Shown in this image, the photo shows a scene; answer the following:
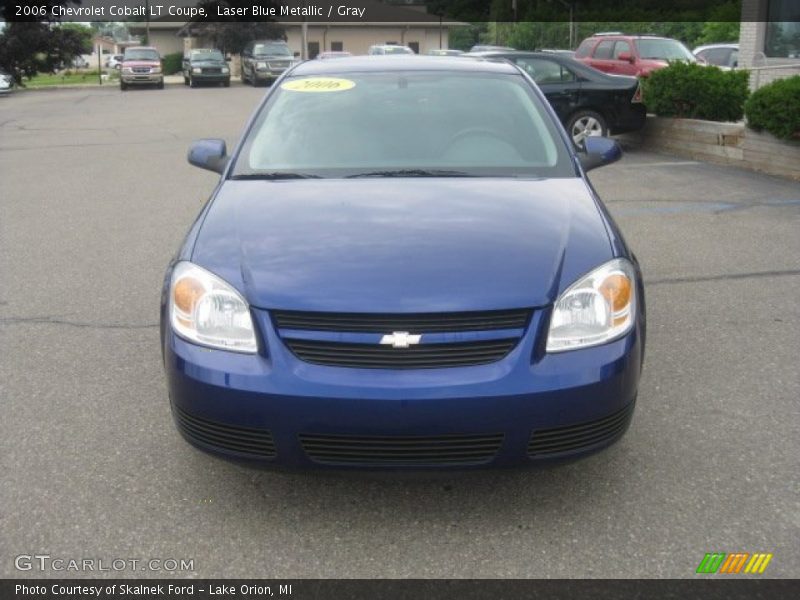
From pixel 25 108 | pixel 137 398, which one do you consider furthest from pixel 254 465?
pixel 25 108

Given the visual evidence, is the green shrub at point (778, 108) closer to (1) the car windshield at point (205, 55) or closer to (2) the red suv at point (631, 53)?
(2) the red suv at point (631, 53)

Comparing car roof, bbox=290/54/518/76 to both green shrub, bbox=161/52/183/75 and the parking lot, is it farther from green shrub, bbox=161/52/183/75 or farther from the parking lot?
green shrub, bbox=161/52/183/75

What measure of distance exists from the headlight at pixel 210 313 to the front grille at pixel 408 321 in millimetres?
150

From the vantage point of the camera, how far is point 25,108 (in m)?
26.5

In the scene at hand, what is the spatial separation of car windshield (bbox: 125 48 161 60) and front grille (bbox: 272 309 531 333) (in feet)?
127

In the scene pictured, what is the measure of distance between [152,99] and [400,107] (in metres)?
27.5

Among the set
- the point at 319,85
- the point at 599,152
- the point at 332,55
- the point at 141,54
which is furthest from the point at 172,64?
the point at 599,152

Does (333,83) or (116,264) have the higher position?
(333,83)

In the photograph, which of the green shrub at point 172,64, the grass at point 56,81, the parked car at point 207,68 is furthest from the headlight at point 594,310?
the green shrub at point 172,64

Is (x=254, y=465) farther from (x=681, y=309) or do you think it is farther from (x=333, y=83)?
(x=681, y=309)

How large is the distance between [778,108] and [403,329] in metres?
9.16

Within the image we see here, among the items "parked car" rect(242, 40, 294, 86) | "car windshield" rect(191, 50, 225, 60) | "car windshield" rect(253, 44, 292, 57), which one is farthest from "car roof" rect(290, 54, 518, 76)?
"car windshield" rect(191, 50, 225, 60)

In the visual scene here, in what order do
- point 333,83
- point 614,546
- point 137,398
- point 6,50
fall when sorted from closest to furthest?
point 614,546
point 137,398
point 333,83
point 6,50

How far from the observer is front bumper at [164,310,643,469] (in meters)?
2.85
